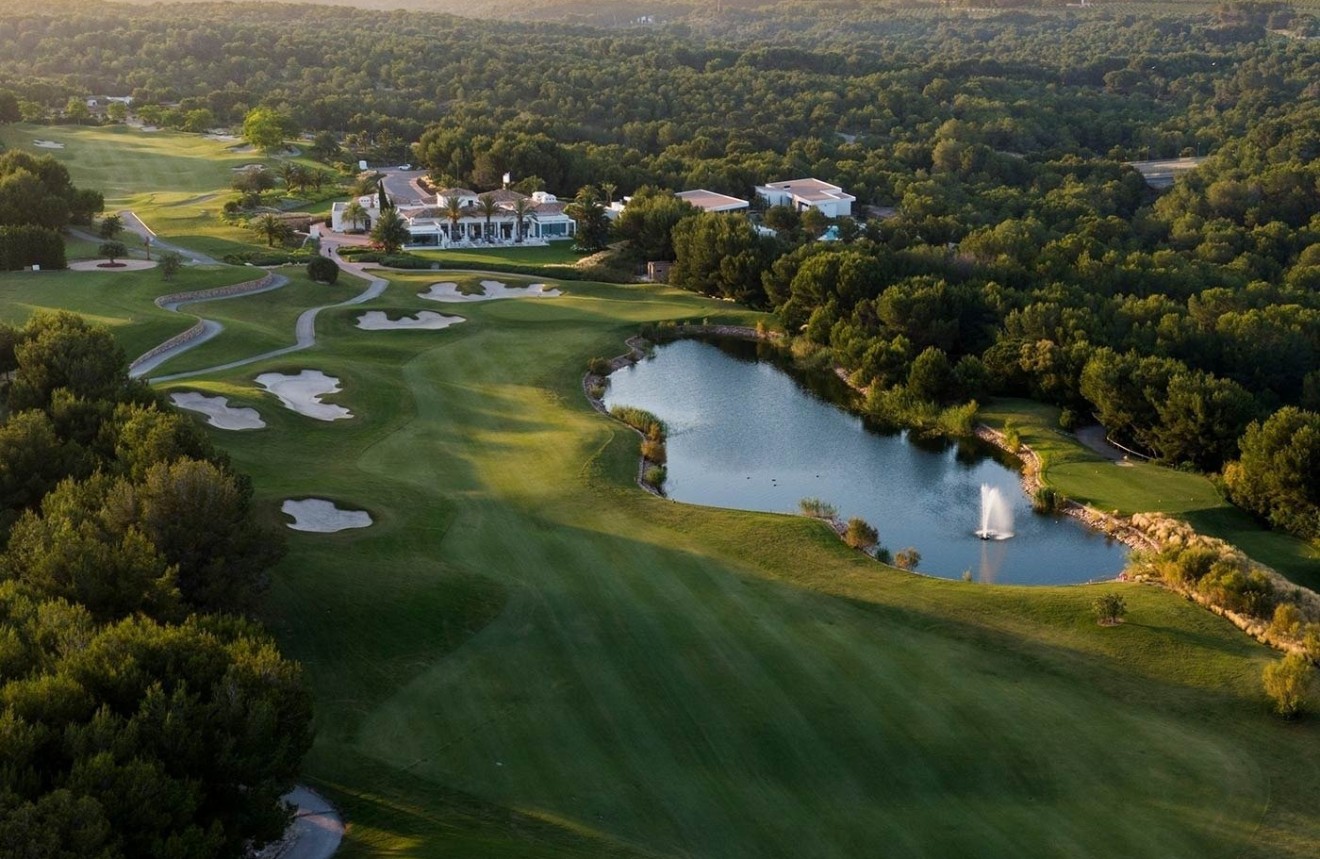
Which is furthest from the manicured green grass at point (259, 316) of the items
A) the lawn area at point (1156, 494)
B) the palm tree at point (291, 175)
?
the lawn area at point (1156, 494)

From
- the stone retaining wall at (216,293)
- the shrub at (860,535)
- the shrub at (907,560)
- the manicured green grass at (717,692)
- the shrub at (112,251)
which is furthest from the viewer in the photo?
the shrub at (112,251)

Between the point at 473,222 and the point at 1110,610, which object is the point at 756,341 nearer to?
the point at 473,222

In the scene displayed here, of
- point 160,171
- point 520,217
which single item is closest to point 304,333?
point 520,217

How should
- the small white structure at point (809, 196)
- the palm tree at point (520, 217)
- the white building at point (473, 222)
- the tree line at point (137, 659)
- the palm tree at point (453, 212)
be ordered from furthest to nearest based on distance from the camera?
the small white structure at point (809, 196)
the palm tree at point (520, 217)
the white building at point (473, 222)
the palm tree at point (453, 212)
the tree line at point (137, 659)

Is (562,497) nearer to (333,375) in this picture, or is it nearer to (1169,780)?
(333,375)

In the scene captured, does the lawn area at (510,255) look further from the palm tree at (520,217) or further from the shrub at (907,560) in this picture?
the shrub at (907,560)

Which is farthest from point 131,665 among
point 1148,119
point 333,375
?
point 1148,119
